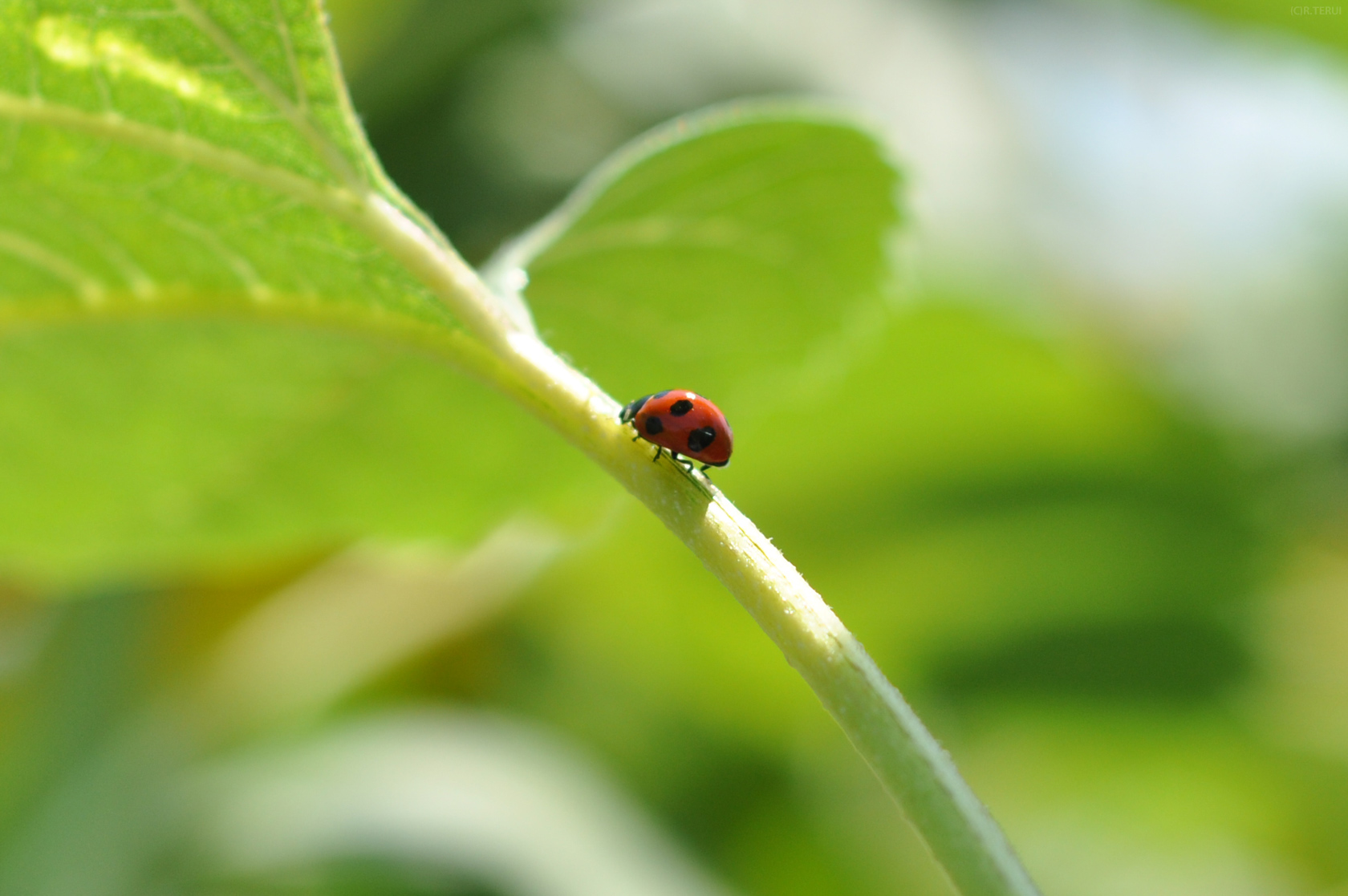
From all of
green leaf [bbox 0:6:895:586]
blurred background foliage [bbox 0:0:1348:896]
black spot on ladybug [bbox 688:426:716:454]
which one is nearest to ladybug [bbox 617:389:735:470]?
black spot on ladybug [bbox 688:426:716:454]

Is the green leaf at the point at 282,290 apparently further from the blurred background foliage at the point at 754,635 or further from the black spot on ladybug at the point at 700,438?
the blurred background foliage at the point at 754,635

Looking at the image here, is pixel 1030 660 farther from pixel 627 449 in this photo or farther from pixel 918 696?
pixel 627 449

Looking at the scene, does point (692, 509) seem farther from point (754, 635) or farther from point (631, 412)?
point (754, 635)

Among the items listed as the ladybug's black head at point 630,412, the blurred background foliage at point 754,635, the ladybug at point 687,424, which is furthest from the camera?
the blurred background foliage at point 754,635

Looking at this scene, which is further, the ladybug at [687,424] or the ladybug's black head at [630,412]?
the ladybug at [687,424]

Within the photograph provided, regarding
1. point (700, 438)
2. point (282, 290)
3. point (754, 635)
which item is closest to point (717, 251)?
point (700, 438)

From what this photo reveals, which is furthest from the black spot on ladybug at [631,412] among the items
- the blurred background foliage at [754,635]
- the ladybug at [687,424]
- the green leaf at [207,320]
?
the blurred background foliage at [754,635]
